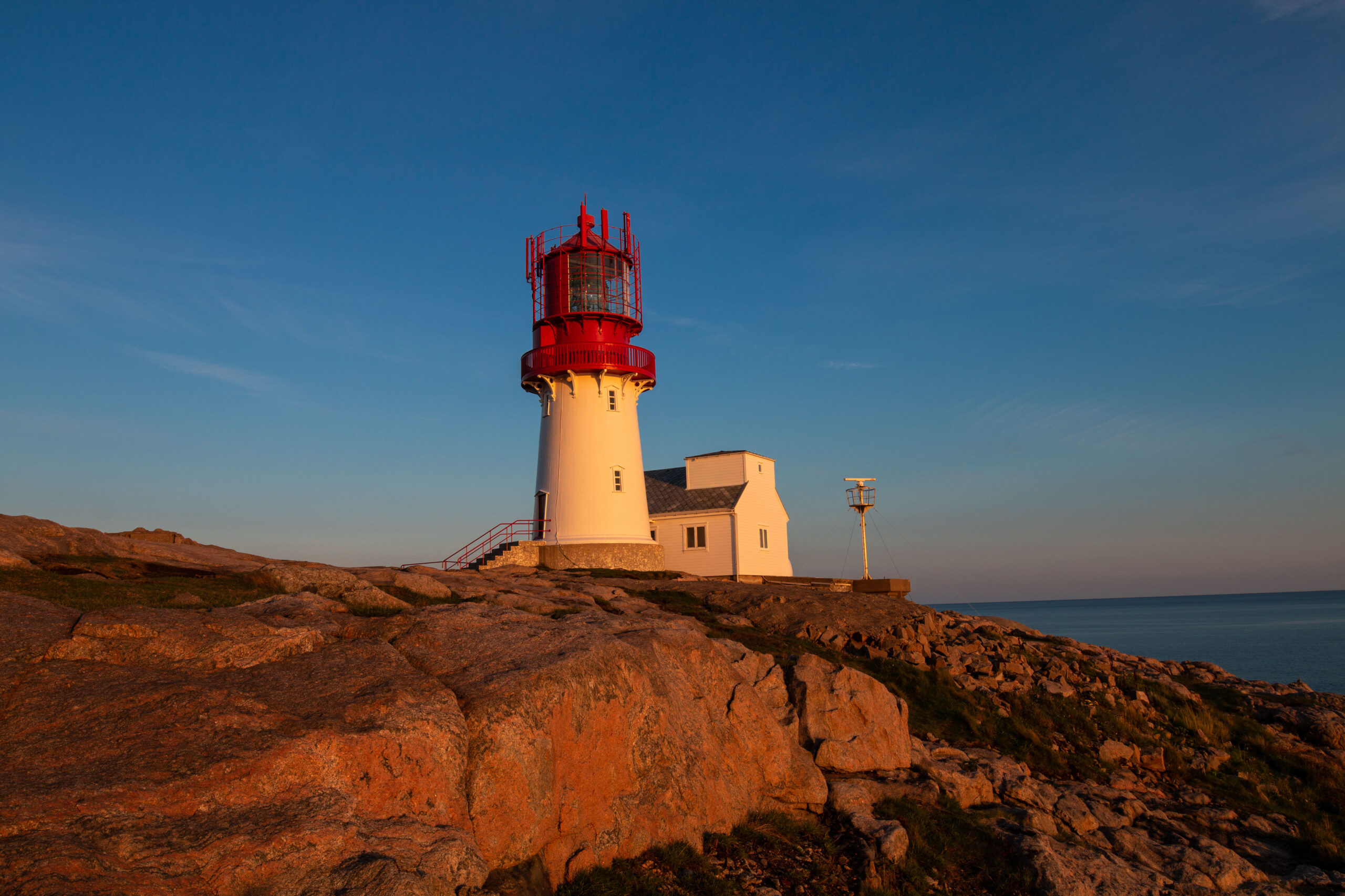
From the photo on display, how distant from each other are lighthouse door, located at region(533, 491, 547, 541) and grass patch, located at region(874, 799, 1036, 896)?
23189 millimetres

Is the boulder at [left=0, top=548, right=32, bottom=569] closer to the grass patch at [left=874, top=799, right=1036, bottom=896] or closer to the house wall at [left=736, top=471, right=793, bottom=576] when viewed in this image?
the grass patch at [left=874, top=799, right=1036, bottom=896]

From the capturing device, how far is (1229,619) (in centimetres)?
12975

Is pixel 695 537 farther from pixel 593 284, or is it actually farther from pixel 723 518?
pixel 593 284

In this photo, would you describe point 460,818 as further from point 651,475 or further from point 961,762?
point 651,475

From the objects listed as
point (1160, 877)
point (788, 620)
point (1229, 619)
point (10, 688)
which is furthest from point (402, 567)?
point (1229, 619)

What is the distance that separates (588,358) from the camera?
33.4 meters

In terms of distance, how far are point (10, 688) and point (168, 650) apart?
1405 millimetres

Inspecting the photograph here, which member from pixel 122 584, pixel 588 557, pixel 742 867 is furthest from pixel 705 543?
pixel 742 867

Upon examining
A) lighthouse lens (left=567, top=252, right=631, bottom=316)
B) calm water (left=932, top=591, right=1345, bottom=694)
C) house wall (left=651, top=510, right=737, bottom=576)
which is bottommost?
calm water (left=932, top=591, right=1345, bottom=694)

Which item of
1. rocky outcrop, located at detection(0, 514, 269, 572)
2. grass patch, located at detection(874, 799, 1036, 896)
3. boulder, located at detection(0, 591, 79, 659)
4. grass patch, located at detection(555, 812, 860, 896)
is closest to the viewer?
boulder, located at detection(0, 591, 79, 659)

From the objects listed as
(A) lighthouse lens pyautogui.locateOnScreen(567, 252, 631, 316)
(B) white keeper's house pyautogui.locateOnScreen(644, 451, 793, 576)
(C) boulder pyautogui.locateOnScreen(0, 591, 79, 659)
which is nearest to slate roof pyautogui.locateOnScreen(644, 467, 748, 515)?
(B) white keeper's house pyautogui.locateOnScreen(644, 451, 793, 576)

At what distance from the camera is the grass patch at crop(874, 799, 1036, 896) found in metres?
10.6

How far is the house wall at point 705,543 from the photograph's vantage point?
126 feet

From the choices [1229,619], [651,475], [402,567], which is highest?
[651,475]
